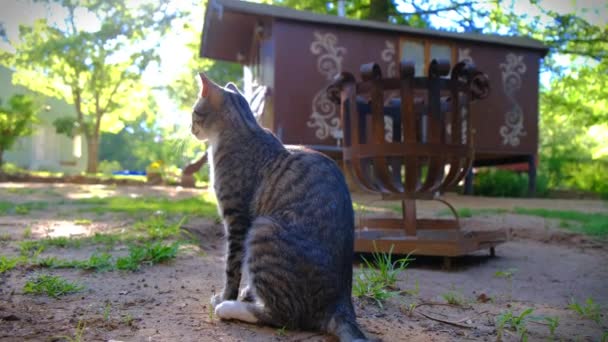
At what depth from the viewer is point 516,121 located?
35.4 feet

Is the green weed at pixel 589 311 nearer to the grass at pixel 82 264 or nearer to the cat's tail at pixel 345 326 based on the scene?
the cat's tail at pixel 345 326

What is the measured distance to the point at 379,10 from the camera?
13.1m

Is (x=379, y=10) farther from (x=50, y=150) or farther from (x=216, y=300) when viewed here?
(x=50, y=150)

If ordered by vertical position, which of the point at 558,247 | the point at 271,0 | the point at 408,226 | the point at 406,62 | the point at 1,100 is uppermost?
the point at 271,0

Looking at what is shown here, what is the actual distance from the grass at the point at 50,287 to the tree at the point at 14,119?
17343 millimetres

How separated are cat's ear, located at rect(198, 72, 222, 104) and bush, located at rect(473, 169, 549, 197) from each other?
1146cm

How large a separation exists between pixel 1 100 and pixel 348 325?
20091 millimetres

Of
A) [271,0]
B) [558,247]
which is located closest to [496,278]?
[558,247]

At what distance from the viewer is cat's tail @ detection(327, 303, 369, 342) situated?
1918mm

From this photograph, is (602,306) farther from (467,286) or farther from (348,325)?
(348,325)

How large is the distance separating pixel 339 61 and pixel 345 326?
818 cm

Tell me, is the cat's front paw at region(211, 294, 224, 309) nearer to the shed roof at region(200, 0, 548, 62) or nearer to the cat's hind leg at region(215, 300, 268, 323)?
the cat's hind leg at region(215, 300, 268, 323)

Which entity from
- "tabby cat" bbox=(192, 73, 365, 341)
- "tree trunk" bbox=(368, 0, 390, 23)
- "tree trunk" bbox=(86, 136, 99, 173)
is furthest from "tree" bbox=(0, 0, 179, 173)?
"tabby cat" bbox=(192, 73, 365, 341)

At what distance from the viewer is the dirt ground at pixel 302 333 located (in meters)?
2.07
